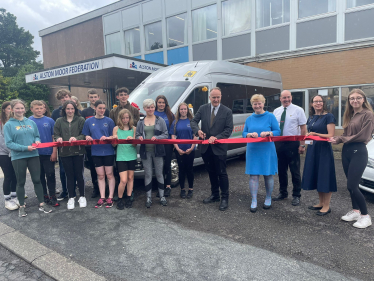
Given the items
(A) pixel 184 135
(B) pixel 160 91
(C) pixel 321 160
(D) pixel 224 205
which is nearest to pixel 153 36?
(B) pixel 160 91

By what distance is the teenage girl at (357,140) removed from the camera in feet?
12.1

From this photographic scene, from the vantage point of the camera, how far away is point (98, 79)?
14391 millimetres

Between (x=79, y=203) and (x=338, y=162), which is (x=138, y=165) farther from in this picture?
(x=338, y=162)

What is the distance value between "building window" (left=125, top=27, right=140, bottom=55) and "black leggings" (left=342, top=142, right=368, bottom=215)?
16.3m

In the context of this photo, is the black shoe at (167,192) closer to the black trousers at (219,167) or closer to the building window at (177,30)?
the black trousers at (219,167)

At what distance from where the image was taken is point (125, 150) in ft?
15.5

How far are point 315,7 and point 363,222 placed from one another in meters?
10.5

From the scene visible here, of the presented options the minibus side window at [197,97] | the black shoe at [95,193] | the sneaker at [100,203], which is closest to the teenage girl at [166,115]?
the minibus side window at [197,97]

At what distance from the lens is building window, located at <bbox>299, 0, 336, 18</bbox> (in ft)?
36.5

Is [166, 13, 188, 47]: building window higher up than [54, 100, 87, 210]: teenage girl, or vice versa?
[166, 13, 188, 47]: building window

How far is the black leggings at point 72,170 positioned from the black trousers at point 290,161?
3.51 meters

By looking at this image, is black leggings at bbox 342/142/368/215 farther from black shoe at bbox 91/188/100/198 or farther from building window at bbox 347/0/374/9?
building window at bbox 347/0/374/9

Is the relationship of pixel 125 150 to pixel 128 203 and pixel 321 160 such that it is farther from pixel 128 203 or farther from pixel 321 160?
pixel 321 160

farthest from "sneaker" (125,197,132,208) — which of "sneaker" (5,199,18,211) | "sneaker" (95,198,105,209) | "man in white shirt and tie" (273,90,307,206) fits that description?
"man in white shirt and tie" (273,90,307,206)
